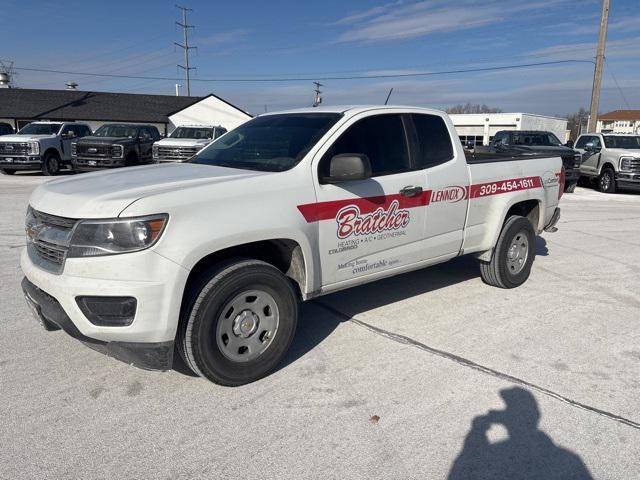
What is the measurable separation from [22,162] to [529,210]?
17154 mm

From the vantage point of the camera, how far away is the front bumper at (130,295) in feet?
10.2

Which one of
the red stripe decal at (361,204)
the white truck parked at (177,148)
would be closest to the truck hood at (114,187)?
the red stripe decal at (361,204)

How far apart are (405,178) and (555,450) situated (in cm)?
236

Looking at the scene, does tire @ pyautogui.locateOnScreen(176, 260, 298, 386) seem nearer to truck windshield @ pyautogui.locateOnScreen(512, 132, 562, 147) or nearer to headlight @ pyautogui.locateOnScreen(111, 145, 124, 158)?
headlight @ pyautogui.locateOnScreen(111, 145, 124, 158)

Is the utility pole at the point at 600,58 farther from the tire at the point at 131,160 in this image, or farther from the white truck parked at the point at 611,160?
the tire at the point at 131,160

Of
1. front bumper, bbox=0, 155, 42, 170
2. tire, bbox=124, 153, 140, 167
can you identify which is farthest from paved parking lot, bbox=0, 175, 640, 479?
front bumper, bbox=0, 155, 42, 170

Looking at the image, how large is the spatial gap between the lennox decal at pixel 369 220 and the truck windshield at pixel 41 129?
1833cm

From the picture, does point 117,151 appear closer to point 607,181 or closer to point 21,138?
point 21,138

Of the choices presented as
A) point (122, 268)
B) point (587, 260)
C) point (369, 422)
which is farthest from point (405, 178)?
point (587, 260)

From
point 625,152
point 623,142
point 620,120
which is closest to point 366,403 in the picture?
point 625,152

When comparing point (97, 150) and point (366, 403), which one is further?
point (97, 150)

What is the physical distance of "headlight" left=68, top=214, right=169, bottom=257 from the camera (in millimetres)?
3104

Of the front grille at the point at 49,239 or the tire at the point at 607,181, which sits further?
the tire at the point at 607,181

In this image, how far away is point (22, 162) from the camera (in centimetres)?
1797
